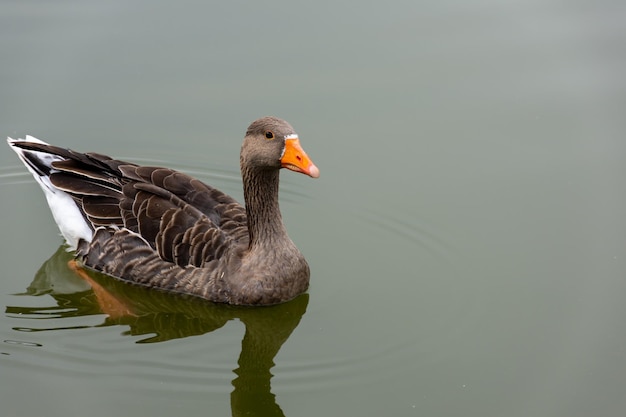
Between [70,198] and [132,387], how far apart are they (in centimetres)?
295

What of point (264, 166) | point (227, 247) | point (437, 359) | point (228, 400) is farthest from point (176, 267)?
point (437, 359)

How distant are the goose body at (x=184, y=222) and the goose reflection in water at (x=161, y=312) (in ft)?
0.39

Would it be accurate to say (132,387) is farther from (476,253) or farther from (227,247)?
(476,253)

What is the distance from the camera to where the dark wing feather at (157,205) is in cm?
1017

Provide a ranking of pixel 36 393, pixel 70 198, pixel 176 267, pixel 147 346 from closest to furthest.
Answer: pixel 36 393 < pixel 147 346 < pixel 176 267 < pixel 70 198

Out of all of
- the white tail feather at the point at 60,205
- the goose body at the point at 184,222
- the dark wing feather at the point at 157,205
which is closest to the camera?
the goose body at the point at 184,222

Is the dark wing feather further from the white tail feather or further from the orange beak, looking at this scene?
the orange beak

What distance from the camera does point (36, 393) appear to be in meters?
8.57

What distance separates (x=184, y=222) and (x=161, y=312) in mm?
872

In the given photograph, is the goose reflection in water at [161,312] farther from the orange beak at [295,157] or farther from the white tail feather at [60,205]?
the orange beak at [295,157]

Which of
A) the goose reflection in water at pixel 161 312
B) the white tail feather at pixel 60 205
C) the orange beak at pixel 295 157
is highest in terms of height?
the orange beak at pixel 295 157

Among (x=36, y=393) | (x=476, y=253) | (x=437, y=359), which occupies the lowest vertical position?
(x=36, y=393)

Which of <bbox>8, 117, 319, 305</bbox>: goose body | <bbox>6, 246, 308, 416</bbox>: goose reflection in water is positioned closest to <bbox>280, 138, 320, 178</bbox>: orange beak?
<bbox>8, 117, 319, 305</bbox>: goose body

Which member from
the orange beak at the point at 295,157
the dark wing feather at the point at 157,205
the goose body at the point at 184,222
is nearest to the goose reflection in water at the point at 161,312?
the goose body at the point at 184,222
